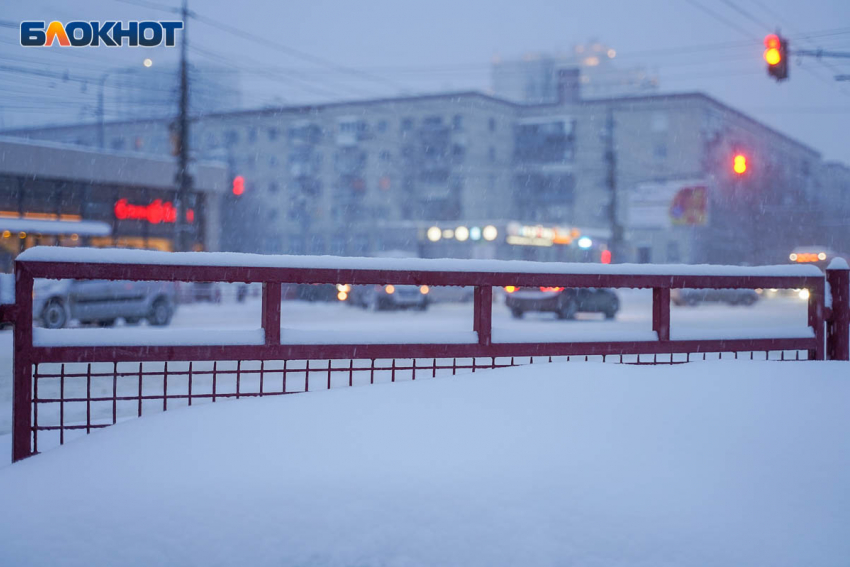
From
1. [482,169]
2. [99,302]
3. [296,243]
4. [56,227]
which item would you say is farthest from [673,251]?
[99,302]

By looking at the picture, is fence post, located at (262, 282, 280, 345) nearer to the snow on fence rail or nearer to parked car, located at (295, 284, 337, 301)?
the snow on fence rail

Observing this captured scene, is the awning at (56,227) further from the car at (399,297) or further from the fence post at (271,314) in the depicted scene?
the fence post at (271,314)

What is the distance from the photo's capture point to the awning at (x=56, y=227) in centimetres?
3183

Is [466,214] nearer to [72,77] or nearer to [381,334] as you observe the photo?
[72,77]

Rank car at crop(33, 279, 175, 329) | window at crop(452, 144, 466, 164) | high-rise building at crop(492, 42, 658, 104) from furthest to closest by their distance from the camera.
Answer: high-rise building at crop(492, 42, 658, 104) < window at crop(452, 144, 466, 164) < car at crop(33, 279, 175, 329)

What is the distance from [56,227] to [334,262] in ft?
105

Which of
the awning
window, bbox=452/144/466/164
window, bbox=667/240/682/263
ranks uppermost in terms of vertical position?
→ window, bbox=452/144/466/164

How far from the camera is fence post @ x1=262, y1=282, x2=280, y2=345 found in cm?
454

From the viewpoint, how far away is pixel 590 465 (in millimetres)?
3561

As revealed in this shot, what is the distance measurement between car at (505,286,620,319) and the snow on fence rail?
17.3 metres

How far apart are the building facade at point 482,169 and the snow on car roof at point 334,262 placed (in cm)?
6031

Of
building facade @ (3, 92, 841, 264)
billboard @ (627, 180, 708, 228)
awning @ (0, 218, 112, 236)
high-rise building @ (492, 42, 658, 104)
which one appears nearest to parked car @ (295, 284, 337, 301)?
awning @ (0, 218, 112, 236)

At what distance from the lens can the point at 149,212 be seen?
38344 mm

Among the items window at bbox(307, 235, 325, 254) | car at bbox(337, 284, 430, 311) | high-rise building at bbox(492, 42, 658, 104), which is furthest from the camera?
high-rise building at bbox(492, 42, 658, 104)
